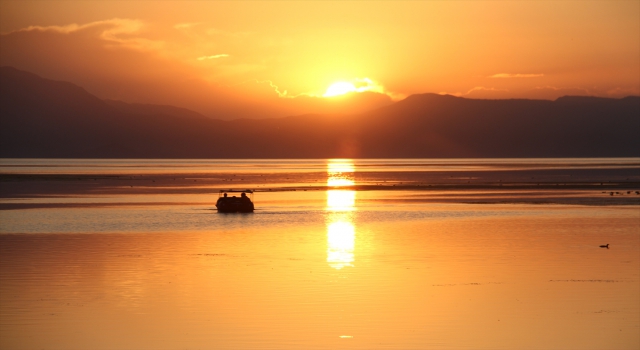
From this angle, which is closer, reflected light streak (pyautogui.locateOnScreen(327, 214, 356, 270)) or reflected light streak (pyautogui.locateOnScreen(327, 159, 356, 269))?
reflected light streak (pyautogui.locateOnScreen(327, 214, 356, 270))

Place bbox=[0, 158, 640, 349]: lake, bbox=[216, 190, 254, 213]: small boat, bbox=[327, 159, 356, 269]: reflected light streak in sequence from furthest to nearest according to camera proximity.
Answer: bbox=[216, 190, 254, 213]: small boat → bbox=[327, 159, 356, 269]: reflected light streak → bbox=[0, 158, 640, 349]: lake

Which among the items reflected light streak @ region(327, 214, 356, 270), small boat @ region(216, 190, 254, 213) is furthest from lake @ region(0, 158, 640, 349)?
small boat @ region(216, 190, 254, 213)

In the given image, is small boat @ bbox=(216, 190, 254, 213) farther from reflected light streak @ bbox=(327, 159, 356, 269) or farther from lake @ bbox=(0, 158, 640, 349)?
reflected light streak @ bbox=(327, 159, 356, 269)

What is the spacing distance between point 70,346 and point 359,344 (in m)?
6.21

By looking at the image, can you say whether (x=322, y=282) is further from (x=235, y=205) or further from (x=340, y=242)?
(x=235, y=205)

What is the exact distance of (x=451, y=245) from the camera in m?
35.4

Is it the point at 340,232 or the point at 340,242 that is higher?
the point at 340,232

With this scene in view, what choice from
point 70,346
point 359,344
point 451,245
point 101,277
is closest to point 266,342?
point 359,344

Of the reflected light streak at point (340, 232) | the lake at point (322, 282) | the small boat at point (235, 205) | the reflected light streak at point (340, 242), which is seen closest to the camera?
the lake at point (322, 282)

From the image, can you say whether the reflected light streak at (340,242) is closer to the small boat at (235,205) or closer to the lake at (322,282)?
the lake at (322,282)

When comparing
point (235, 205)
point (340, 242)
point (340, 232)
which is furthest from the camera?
point (235, 205)

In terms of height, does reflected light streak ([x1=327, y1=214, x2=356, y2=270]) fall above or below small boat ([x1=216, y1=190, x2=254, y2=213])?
below

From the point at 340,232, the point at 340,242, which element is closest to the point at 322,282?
the point at 340,242

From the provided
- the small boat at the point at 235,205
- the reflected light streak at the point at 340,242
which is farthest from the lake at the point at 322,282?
the small boat at the point at 235,205
